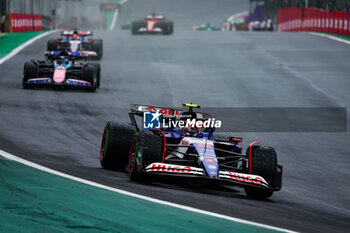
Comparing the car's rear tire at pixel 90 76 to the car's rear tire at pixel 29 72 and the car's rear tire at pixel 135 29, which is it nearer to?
the car's rear tire at pixel 29 72

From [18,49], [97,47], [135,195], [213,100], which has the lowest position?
[213,100]

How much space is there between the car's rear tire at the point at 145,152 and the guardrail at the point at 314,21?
110 ft

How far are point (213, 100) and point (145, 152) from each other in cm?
1243

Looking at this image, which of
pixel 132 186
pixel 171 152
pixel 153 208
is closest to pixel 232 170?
pixel 171 152

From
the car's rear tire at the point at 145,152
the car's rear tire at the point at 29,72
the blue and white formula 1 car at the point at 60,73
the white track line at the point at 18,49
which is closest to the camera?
the car's rear tire at the point at 145,152

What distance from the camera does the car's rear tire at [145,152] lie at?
977 cm

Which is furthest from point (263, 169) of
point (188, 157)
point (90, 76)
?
point (90, 76)

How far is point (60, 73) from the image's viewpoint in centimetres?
2238

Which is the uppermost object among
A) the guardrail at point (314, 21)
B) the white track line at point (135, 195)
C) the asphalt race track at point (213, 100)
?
the guardrail at point (314, 21)

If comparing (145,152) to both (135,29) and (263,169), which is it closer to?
(263,169)

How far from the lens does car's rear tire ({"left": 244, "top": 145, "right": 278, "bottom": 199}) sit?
10.1m

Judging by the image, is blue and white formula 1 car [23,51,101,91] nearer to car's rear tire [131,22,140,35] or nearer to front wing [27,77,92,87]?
front wing [27,77,92,87]

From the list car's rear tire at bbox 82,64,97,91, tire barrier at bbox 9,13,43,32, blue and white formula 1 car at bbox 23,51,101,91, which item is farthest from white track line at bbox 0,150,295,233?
tire barrier at bbox 9,13,43,32

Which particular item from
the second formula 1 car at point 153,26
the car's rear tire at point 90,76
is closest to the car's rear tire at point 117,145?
the car's rear tire at point 90,76
